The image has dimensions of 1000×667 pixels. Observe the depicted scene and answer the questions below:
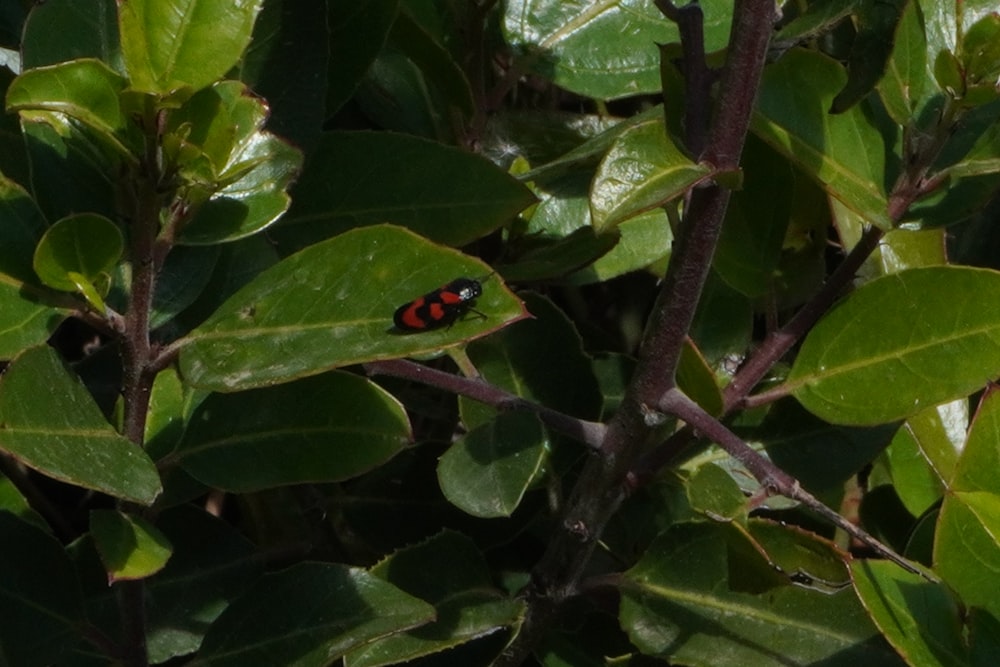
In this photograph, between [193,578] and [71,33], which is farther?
[193,578]

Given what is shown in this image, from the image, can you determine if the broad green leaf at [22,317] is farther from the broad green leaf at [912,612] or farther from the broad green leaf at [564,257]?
the broad green leaf at [912,612]

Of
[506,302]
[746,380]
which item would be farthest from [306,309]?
[746,380]

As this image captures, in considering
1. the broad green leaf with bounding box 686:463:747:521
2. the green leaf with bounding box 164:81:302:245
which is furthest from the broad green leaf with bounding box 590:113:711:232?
the broad green leaf with bounding box 686:463:747:521

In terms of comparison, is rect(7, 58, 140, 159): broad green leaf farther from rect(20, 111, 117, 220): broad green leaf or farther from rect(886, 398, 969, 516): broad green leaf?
rect(886, 398, 969, 516): broad green leaf

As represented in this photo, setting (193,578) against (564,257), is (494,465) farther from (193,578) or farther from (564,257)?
(193,578)

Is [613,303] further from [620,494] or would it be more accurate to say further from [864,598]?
[864,598]

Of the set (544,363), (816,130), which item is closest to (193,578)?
(544,363)

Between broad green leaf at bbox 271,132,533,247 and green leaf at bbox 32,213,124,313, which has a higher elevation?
green leaf at bbox 32,213,124,313
